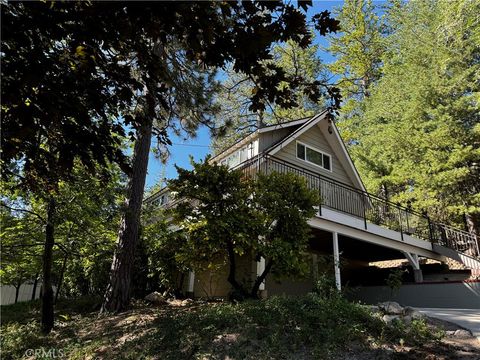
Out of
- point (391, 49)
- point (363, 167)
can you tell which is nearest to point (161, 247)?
point (363, 167)

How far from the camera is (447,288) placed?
430 inches

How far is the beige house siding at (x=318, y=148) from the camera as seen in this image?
13445 millimetres

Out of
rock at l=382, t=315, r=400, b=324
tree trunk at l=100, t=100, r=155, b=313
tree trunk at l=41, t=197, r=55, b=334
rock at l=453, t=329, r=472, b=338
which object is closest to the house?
tree trunk at l=100, t=100, r=155, b=313

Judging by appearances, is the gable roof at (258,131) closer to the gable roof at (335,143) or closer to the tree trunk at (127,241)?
the gable roof at (335,143)

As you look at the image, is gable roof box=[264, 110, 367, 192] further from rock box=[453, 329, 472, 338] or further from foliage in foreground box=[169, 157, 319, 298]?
rock box=[453, 329, 472, 338]

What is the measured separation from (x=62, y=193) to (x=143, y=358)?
425cm

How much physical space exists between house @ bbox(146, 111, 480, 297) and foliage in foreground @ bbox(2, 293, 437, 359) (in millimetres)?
3575

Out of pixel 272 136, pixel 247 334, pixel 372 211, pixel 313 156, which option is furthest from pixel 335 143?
pixel 247 334

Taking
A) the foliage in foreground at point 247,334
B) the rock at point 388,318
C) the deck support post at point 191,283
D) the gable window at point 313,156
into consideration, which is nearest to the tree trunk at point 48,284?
the foliage in foreground at point 247,334

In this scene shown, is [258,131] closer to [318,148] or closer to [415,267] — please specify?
[318,148]

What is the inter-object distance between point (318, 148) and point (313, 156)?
0.51m

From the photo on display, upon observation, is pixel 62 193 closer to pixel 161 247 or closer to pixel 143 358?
pixel 161 247

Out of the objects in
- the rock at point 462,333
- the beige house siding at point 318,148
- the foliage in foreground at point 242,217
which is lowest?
the rock at point 462,333

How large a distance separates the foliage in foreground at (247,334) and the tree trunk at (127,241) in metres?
1.50
